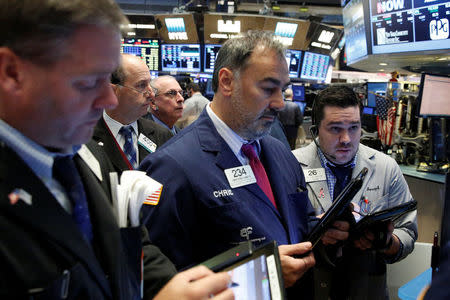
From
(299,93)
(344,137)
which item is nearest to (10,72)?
(344,137)

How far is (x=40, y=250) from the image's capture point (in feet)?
2.19

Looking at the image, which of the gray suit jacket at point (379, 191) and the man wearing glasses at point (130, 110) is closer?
the gray suit jacket at point (379, 191)

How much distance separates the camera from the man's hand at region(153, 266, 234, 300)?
806 millimetres

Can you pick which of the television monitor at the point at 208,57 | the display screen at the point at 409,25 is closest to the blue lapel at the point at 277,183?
the display screen at the point at 409,25

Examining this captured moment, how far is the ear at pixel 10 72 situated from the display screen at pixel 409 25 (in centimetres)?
377

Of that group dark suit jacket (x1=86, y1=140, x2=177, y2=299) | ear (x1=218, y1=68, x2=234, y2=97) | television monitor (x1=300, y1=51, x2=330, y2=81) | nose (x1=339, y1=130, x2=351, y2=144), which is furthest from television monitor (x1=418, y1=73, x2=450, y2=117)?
television monitor (x1=300, y1=51, x2=330, y2=81)

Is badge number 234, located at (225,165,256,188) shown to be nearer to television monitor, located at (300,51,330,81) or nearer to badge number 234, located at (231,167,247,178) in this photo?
badge number 234, located at (231,167,247,178)

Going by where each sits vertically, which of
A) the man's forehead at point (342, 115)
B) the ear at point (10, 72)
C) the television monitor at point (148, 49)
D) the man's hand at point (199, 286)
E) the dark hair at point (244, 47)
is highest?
the television monitor at point (148, 49)

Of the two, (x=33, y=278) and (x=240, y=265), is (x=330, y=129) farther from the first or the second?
(x=33, y=278)

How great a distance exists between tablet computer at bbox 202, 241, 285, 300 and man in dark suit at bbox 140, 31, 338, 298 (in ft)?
1.07

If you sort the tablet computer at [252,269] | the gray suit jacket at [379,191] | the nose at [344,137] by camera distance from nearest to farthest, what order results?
the tablet computer at [252,269] → the gray suit jacket at [379,191] → the nose at [344,137]

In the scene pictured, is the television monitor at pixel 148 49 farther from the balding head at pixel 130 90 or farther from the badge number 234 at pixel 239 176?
the badge number 234 at pixel 239 176

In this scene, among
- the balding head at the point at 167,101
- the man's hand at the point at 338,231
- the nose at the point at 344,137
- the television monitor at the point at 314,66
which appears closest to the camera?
the man's hand at the point at 338,231

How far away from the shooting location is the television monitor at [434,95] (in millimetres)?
3498
